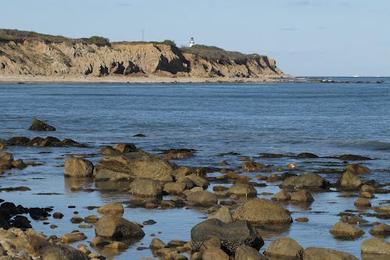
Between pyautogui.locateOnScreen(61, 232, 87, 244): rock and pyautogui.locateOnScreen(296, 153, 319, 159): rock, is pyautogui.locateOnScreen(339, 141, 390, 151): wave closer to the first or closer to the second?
pyautogui.locateOnScreen(296, 153, 319, 159): rock

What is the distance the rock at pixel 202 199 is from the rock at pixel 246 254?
7.84 m

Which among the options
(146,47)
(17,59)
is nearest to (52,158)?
(17,59)

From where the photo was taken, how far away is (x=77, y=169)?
107 ft

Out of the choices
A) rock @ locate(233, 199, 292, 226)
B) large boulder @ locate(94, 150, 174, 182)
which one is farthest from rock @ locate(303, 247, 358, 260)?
large boulder @ locate(94, 150, 174, 182)

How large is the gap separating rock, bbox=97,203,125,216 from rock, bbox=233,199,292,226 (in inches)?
144

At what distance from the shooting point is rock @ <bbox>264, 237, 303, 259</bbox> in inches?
729

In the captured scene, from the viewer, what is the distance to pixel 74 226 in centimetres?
2184

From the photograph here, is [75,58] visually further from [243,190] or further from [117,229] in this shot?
[117,229]

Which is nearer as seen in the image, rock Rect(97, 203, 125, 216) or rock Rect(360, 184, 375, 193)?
rock Rect(97, 203, 125, 216)

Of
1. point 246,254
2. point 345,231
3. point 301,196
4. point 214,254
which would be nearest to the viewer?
point 246,254

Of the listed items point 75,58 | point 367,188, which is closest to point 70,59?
→ point 75,58

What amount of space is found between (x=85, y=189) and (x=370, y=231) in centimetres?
1196

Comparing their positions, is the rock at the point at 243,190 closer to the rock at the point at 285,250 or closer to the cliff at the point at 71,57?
the rock at the point at 285,250

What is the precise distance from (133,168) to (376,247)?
14.5 m
